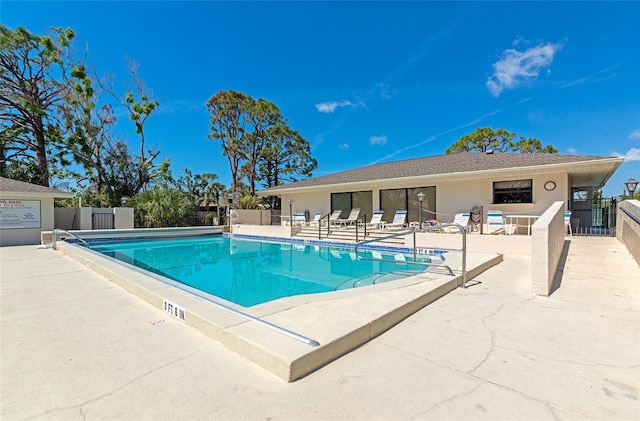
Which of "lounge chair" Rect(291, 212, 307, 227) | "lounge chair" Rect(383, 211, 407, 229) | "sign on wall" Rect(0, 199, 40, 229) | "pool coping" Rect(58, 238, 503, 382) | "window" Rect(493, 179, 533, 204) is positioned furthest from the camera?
"lounge chair" Rect(291, 212, 307, 227)

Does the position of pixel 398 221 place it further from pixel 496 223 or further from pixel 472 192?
pixel 496 223

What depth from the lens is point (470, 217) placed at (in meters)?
11.9

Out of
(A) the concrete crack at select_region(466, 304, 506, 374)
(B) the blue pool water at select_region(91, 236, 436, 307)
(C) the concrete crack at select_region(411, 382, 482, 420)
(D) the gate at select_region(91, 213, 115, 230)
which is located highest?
(D) the gate at select_region(91, 213, 115, 230)

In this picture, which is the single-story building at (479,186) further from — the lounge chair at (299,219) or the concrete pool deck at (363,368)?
the concrete pool deck at (363,368)

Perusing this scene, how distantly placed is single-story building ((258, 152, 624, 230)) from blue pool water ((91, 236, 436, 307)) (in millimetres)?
4760

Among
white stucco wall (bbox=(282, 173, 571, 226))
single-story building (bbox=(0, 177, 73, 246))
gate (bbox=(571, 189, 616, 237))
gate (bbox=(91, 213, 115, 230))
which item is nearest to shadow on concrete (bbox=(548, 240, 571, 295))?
white stucco wall (bbox=(282, 173, 571, 226))

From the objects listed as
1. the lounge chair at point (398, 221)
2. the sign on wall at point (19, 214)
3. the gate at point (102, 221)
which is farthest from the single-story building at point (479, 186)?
the sign on wall at point (19, 214)

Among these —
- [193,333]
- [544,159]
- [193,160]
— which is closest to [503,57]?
[544,159]

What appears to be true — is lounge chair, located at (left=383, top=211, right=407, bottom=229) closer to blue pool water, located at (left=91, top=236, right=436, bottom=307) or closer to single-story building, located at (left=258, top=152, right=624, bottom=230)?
single-story building, located at (left=258, top=152, right=624, bottom=230)

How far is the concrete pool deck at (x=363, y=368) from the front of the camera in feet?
6.24

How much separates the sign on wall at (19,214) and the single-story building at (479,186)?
1297cm

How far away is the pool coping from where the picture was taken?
2359 millimetres

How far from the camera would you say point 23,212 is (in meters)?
13.3

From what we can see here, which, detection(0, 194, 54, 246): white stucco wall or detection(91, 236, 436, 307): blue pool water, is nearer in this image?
detection(91, 236, 436, 307): blue pool water
